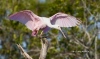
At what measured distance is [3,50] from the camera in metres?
7.99

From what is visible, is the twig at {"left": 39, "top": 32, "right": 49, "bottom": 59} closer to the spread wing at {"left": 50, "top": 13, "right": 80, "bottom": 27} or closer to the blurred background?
the spread wing at {"left": 50, "top": 13, "right": 80, "bottom": 27}

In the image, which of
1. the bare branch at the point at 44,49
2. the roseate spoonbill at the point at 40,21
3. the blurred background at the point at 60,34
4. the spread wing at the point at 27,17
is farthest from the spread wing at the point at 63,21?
the blurred background at the point at 60,34

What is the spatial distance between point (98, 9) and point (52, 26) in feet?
9.95

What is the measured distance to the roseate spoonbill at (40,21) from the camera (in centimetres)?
414

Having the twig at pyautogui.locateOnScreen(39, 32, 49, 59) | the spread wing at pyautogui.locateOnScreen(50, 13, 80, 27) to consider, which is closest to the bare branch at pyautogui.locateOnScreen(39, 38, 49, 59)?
the twig at pyautogui.locateOnScreen(39, 32, 49, 59)

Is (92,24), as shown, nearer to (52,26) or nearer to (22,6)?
(22,6)

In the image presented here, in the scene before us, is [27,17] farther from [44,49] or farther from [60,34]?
[60,34]

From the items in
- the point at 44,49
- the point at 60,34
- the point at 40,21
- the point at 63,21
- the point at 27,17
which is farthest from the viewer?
the point at 60,34

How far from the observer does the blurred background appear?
6.53 metres

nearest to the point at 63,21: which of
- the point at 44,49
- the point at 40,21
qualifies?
the point at 40,21

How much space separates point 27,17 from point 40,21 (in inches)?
7.4

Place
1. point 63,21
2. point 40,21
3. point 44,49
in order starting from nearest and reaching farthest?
1. point 44,49
2. point 40,21
3. point 63,21

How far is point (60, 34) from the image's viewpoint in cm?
701

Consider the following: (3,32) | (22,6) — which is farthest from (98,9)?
(3,32)
